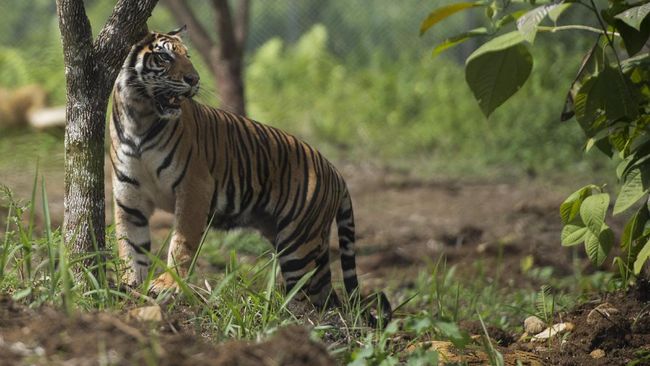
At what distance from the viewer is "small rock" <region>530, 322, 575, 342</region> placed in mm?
4629

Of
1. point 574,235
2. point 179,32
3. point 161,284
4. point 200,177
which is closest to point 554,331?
point 574,235

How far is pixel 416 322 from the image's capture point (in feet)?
10.9

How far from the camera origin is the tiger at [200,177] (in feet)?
16.7

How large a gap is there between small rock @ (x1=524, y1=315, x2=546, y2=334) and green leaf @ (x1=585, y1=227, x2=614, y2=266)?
0.57m

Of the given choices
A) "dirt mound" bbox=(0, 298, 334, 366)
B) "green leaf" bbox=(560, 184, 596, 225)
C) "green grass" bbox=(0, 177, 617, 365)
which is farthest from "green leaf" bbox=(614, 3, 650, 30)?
Result: "dirt mound" bbox=(0, 298, 334, 366)

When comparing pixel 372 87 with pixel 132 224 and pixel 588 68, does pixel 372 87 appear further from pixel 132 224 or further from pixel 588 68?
pixel 588 68

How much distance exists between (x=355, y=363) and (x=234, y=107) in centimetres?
590

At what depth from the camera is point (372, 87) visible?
45.7 ft

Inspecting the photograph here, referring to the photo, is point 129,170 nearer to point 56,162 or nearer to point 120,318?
point 120,318

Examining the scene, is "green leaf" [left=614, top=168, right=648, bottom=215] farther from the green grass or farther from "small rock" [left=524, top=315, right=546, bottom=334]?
"small rock" [left=524, top=315, right=546, bottom=334]

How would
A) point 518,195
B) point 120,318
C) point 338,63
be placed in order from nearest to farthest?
point 120,318
point 518,195
point 338,63

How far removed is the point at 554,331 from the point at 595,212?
2.17ft

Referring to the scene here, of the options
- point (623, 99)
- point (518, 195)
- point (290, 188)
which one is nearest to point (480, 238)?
point (518, 195)

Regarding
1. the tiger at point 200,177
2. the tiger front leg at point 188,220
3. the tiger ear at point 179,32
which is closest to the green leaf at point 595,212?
Answer: the tiger at point 200,177
